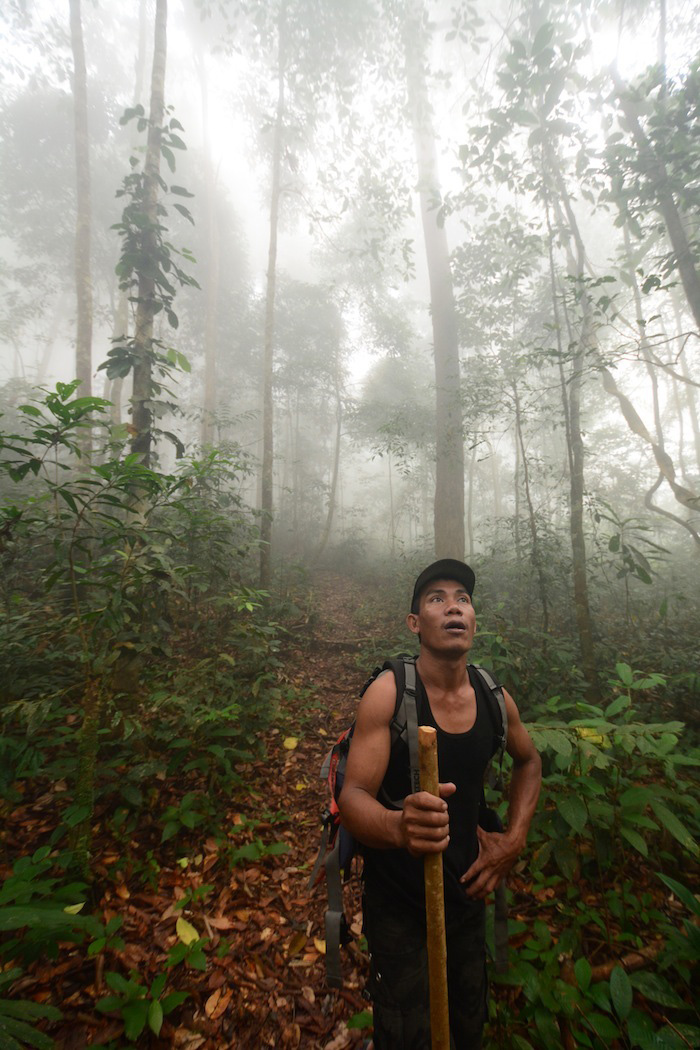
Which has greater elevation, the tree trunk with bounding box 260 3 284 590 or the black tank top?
the tree trunk with bounding box 260 3 284 590

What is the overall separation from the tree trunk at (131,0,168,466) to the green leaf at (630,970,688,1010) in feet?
19.5

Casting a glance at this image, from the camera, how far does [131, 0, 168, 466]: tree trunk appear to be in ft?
17.5

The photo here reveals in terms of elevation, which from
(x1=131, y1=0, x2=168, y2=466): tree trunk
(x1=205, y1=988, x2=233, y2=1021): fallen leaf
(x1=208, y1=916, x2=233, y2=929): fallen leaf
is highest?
(x1=131, y1=0, x2=168, y2=466): tree trunk

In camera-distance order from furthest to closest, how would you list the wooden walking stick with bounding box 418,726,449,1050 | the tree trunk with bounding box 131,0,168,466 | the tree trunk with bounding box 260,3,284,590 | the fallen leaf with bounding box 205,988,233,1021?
the tree trunk with bounding box 260,3,284,590
the tree trunk with bounding box 131,0,168,466
the fallen leaf with bounding box 205,988,233,1021
the wooden walking stick with bounding box 418,726,449,1050

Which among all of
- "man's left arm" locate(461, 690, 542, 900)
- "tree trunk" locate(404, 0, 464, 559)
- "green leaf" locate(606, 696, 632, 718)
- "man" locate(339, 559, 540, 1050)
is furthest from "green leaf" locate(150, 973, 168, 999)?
"tree trunk" locate(404, 0, 464, 559)

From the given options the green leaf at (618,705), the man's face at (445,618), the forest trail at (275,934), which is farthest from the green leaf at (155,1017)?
the green leaf at (618,705)

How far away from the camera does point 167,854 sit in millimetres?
3336

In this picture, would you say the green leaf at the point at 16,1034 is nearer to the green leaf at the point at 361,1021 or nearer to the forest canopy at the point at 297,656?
the forest canopy at the point at 297,656

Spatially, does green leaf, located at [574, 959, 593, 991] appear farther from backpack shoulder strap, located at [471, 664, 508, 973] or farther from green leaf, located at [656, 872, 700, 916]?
green leaf, located at [656, 872, 700, 916]

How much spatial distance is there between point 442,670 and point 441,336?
11523mm

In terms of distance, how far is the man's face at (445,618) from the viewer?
210 cm

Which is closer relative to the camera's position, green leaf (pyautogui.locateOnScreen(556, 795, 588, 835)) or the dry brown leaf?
green leaf (pyautogui.locateOnScreen(556, 795, 588, 835))

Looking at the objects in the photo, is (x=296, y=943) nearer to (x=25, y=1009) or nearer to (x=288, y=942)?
(x=288, y=942)

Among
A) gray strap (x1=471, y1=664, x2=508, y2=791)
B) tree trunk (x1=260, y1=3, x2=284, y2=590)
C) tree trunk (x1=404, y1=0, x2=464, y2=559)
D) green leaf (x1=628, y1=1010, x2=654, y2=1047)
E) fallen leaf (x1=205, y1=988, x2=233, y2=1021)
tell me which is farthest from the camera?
tree trunk (x1=404, y1=0, x2=464, y2=559)
